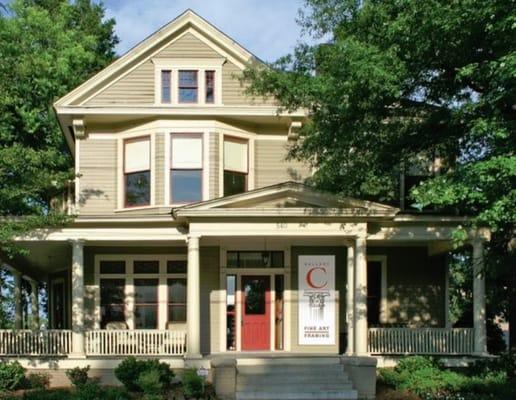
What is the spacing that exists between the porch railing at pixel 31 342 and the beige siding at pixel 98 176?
3645mm

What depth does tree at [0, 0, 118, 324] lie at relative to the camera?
1512cm

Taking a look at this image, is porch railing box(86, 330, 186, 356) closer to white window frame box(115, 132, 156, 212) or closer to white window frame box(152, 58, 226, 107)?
white window frame box(115, 132, 156, 212)

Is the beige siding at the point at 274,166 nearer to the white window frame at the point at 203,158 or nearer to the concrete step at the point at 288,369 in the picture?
the white window frame at the point at 203,158

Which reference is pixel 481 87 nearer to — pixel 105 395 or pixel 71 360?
pixel 105 395

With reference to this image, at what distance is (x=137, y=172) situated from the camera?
1947 cm

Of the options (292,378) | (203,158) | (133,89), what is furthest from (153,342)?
(133,89)

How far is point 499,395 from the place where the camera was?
13.6 meters

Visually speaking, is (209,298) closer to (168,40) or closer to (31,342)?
(31,342)

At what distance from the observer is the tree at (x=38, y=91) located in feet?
49.6

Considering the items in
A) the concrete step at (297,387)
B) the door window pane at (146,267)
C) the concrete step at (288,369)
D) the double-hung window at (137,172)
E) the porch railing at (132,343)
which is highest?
the double-hung window at (137,172)

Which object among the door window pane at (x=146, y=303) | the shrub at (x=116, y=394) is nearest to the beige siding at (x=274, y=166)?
the door window pane at (x=146, y=303)

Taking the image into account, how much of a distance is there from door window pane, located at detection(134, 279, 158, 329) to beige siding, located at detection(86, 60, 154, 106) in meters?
5.19

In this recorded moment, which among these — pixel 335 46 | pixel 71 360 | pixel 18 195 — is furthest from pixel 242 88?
pixel 71 360

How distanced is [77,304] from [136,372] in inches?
118
